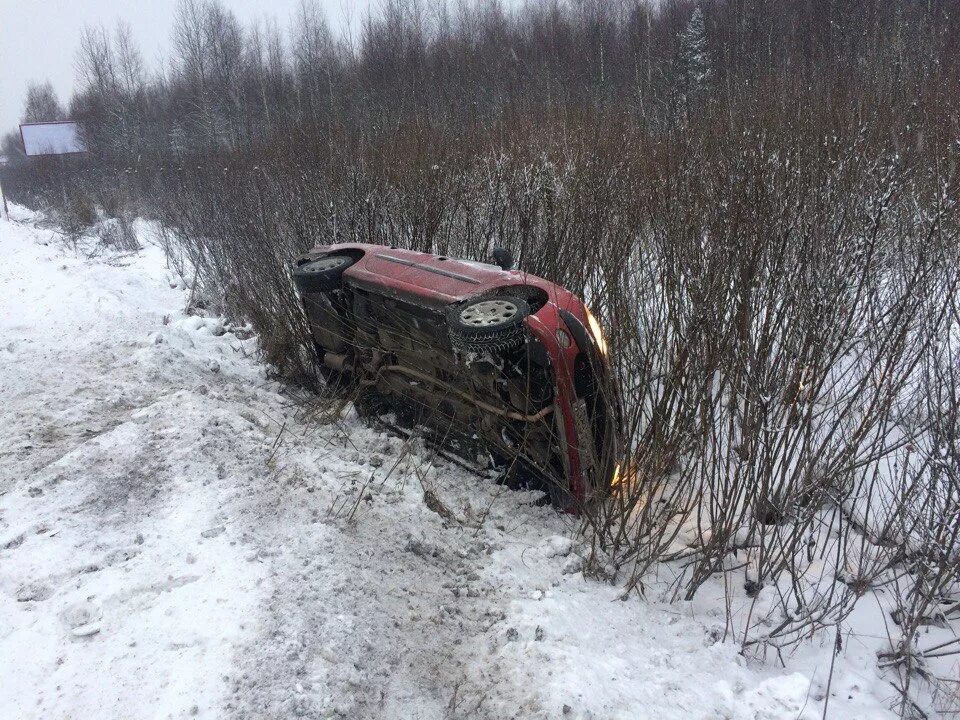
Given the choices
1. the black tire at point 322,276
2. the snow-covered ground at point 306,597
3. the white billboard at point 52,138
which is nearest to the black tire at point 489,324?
the snow-covered ground at point 306,597

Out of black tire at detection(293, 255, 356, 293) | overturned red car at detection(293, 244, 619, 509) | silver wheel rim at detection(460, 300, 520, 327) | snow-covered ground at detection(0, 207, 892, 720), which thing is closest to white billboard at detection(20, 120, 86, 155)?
snow-covered ground at detection(0, 207, 892, 720)

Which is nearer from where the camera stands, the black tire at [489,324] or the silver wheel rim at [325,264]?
the black tire at [489,324]

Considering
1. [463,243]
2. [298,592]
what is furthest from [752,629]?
[463,243]

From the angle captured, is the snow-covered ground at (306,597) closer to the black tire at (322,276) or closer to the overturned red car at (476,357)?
the overturned red car at (476,357)

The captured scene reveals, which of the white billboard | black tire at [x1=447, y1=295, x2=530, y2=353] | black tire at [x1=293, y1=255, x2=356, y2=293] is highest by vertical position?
black tire at [x1=447, y1=295, x2=530, y2=353]

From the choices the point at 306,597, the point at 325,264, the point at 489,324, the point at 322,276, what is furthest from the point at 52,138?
the point at 306,597

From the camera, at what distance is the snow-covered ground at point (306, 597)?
286 centimetres

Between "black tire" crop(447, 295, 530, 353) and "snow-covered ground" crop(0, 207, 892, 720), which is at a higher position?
"black tire" crop(447, 295, 530, 353)

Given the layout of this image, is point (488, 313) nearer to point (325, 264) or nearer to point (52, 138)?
point (325, 264)

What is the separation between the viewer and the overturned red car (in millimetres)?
3932

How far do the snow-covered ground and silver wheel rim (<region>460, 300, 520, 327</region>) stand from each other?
4.04 ft

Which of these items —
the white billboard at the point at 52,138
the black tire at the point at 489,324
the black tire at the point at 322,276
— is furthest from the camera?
the white billboard at the point at 52,138

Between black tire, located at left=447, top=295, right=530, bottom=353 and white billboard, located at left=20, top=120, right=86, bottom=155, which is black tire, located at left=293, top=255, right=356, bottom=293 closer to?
black tire, located at left=447, top=295, right=530, bottom=353

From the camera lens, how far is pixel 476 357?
400cm
